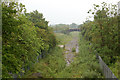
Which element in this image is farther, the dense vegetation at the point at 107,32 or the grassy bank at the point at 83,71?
the dense vegetation at the point at 107,32

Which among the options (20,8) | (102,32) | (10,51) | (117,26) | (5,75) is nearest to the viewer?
(5,75)

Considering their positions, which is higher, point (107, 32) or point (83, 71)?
point (107, 32)

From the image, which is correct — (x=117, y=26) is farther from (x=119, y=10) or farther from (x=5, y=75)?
(x=5, y=75)

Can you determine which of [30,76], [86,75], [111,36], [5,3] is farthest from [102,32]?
[5,3]

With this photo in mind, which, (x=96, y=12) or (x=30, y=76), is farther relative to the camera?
(x=96, y=12)

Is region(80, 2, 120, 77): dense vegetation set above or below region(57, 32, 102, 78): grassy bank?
above

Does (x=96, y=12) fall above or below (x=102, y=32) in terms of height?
above

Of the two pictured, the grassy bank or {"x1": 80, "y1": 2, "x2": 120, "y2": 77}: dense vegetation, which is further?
{"x1": 80, "y1": 2, "x2": 120, "y2": 77}: dense vegetation

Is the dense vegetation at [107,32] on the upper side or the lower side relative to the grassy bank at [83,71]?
upper

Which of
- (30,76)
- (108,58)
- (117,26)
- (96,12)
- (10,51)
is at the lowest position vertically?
(30,76)

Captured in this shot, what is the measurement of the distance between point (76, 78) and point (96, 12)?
852 cm

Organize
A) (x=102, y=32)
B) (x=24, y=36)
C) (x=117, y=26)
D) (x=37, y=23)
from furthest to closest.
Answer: (x=37, y=23), (x=102, y=32), (x=117, y=26), (x=24, y=36)

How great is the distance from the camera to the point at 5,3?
26.9 ft

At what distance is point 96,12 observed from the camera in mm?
17594
